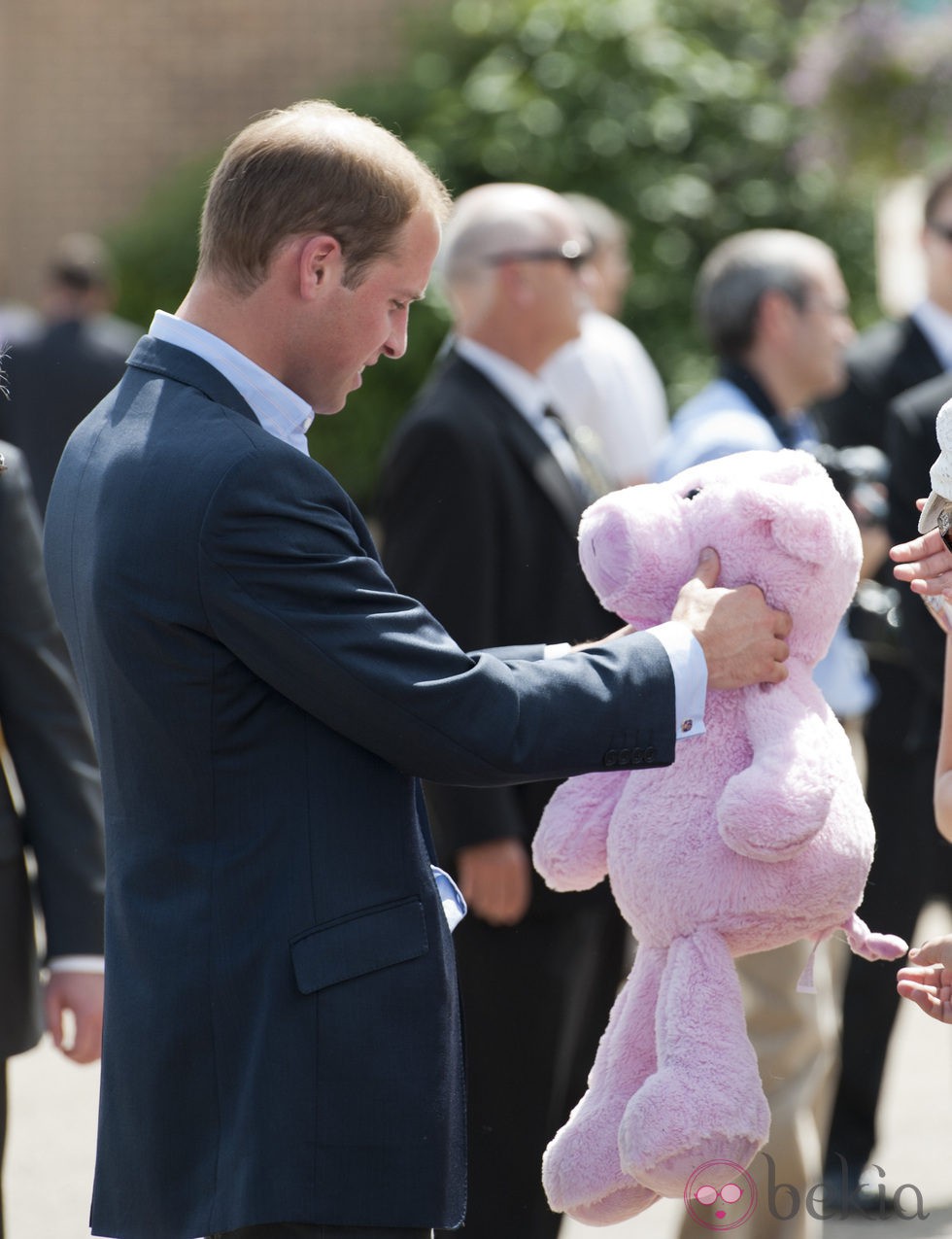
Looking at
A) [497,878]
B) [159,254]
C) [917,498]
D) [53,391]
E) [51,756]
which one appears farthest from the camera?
[159,254]

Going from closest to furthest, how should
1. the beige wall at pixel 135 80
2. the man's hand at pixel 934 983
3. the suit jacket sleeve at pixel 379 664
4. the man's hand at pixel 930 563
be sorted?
the suit jacket sleeve at pixel 379 664, the man's hand at pixel 930 563, the man's hand at pixel 934 983, the beige wall at pixel 135 80

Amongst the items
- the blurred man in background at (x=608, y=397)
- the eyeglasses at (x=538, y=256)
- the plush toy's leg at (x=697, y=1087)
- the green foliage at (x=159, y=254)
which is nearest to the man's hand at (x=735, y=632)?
the plush toy's leg at (x=697, y=1087)

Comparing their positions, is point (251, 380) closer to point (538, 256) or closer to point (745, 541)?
point (745, 541)

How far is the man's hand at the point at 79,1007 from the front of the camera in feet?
9.55

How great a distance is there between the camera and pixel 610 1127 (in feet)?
7.23

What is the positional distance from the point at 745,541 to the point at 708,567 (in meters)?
0.06

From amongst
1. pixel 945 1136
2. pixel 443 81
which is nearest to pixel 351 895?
pixel 945 1136

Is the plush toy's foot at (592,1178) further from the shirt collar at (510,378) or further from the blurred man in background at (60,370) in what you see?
the blurred man in background at (60,370)

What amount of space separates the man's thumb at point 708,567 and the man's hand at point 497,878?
3.93 ft

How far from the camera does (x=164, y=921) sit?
202 centimetres

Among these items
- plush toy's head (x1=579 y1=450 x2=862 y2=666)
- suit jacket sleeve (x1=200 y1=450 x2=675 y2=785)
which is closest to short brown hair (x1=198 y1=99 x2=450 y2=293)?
suit jacket sleeve (x1=200 y1=450 x2=675 y2=785)

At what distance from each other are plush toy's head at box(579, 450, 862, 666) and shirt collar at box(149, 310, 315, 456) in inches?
16.0

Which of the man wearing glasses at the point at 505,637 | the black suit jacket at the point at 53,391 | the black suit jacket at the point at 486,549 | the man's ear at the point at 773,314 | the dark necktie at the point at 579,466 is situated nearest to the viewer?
the man wearing glasses at the point at 505,637

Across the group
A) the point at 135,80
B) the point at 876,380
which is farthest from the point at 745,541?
the point at 135,80
